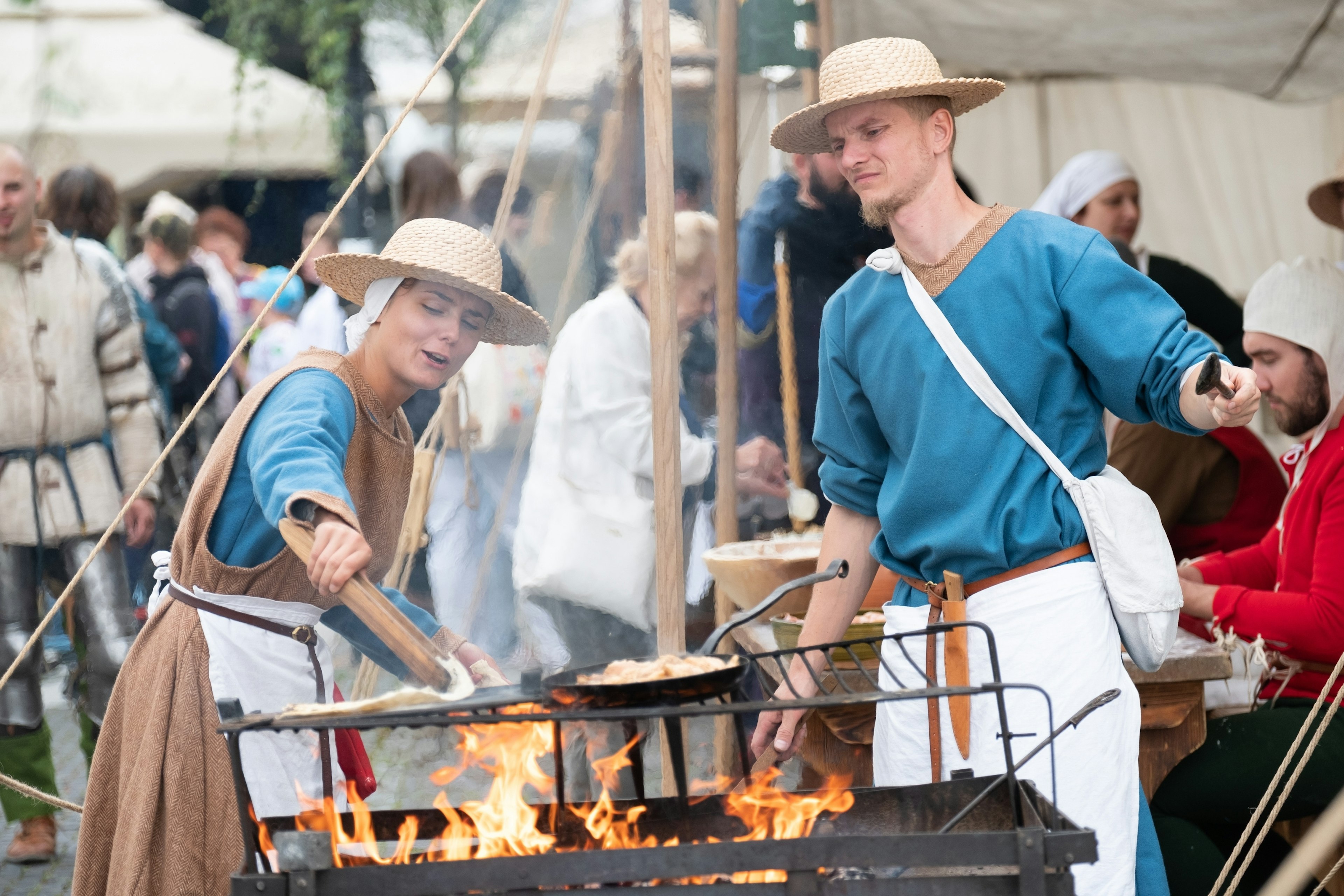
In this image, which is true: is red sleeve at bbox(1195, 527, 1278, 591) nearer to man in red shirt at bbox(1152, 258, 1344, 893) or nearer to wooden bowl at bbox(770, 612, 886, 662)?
man in red shirt at bbox(1152, 258, 1344, 893)

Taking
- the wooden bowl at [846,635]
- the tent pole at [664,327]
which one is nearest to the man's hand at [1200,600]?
the wooden bowl at [846,635]

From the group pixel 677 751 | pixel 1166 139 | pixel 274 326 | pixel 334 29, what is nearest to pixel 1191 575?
pixel 677 751

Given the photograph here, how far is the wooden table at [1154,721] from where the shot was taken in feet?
8.87

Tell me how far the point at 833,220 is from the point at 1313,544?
2159 mm

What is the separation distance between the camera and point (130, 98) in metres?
8.24

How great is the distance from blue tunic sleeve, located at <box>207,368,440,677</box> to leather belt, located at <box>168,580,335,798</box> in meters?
0.09

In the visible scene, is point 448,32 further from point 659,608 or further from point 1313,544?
point 1313,544

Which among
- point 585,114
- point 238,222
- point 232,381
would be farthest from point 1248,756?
point 238,222

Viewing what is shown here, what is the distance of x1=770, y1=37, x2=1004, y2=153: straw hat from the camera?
7.08 ft

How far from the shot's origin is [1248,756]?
110 inches

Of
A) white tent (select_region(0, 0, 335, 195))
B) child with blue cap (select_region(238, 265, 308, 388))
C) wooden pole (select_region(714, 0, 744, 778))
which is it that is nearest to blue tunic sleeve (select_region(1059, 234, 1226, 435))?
wooden pole (select_region(714, 0, 744, 778))

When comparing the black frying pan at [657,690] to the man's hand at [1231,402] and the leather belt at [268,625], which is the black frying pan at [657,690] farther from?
the man's hand at [1231,402]

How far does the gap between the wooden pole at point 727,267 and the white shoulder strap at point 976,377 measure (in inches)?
56.3

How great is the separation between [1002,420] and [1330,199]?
2.57 m
